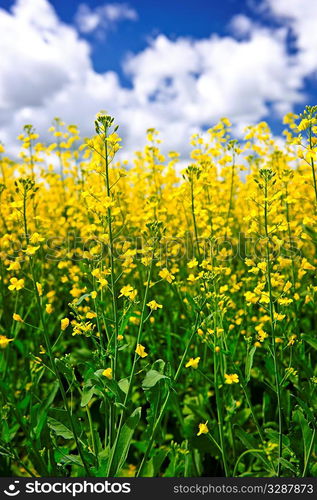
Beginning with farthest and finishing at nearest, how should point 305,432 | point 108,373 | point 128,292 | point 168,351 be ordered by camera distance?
point 168,351 → point 305,432 → point 128,292 → point 108,373

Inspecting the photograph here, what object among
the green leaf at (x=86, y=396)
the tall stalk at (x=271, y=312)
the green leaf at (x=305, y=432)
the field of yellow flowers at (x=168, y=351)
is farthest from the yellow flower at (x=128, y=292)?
the green leaf at (x=305, y=432)

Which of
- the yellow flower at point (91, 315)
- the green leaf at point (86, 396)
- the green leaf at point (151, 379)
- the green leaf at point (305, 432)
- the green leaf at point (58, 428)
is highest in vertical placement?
the yellow flower at point (91, 315)

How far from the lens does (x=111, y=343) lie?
7.97 feet

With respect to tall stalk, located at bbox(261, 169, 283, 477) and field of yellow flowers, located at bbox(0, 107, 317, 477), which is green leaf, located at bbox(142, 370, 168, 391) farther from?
tall stalk, located at bbox(261, 169, 283, 477)

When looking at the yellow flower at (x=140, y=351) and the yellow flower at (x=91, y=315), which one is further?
the yellow flower at (x=91, y=315)

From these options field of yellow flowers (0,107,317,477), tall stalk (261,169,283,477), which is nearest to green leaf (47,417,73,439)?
field of yellow flowers (0,107,317,477)

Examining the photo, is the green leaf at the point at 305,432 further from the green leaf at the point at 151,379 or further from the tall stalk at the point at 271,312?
the green leaf at the point at 151,379

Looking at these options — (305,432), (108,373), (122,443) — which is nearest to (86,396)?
(108,373)

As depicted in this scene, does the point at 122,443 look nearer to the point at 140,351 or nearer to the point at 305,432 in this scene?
the point at 140,351

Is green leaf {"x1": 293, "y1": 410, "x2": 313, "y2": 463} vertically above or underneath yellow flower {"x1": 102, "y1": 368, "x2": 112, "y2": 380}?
underneath

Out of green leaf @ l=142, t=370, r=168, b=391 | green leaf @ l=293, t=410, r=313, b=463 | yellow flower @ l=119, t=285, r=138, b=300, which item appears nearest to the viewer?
green leaf @ l=142, t=370, r=168, b=391

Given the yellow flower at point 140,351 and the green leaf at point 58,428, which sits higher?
the yellow flower at point 140,351

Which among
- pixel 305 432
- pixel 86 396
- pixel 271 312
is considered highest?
pixel 271 312

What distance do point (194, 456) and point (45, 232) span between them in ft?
8.58
